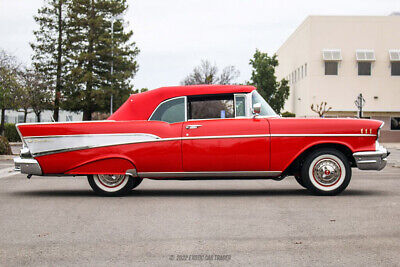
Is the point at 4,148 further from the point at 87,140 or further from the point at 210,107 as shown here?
the point at 210,107

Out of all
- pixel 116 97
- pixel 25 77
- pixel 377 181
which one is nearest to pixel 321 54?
pixel 116 97

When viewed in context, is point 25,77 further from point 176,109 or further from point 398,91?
point 176,109

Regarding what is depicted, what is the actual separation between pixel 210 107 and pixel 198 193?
146 centimetres

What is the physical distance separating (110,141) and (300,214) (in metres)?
3.30

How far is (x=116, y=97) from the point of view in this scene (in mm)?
54156

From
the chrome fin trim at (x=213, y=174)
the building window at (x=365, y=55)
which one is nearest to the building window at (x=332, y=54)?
the building window at (x=365, y=55)

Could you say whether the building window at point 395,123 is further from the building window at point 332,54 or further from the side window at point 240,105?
the side window at point 240,105

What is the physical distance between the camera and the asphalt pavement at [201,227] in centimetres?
522

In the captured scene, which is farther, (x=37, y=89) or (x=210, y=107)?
(x=37, y=89)

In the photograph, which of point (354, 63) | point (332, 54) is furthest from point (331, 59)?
point (354, 63)

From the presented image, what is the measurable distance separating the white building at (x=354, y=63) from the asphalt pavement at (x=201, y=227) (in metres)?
41.3

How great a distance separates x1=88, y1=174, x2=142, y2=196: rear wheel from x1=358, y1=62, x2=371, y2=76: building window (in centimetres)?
4425

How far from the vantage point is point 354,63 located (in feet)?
167

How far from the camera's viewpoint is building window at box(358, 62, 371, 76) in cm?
5088
